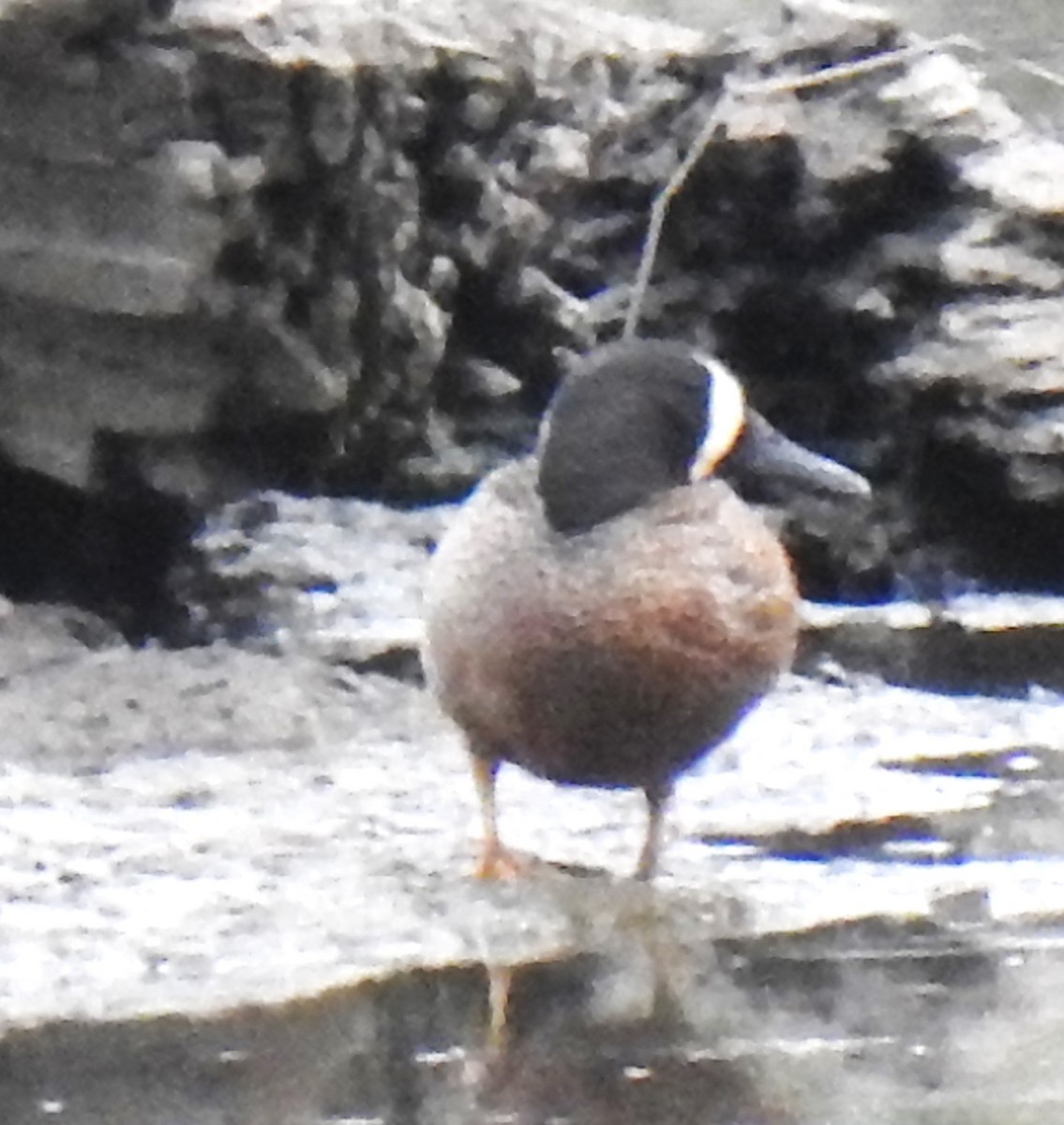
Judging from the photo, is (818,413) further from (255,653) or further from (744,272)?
(255,653)

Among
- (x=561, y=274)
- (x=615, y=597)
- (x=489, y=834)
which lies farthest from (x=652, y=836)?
(x=561, y=274)

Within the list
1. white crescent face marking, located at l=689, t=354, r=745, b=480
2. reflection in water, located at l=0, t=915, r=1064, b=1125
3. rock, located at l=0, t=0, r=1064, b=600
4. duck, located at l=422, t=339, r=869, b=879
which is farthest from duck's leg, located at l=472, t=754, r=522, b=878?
rock, located at l=0, t=0, r=1064, b=600

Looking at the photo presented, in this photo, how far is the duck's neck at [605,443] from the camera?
1679mm

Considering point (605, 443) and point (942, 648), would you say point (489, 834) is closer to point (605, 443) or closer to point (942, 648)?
point (605, 443)

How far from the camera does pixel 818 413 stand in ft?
8.84

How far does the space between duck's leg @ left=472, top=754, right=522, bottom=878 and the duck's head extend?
216 mm

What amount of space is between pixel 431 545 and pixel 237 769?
1.89ft

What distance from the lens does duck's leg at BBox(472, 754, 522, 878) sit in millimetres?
1756

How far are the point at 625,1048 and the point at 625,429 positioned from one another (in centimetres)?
48

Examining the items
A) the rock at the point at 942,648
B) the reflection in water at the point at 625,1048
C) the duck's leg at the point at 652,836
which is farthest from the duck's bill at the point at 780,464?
the rock at the point at 942,648

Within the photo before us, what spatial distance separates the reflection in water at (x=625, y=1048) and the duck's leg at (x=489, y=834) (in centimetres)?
15

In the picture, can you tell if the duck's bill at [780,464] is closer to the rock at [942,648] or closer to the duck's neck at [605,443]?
the duck's neck at [605,443]

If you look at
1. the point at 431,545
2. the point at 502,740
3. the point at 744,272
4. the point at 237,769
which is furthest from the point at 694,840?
the point at 744,272

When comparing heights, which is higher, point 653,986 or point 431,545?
point 653,986
